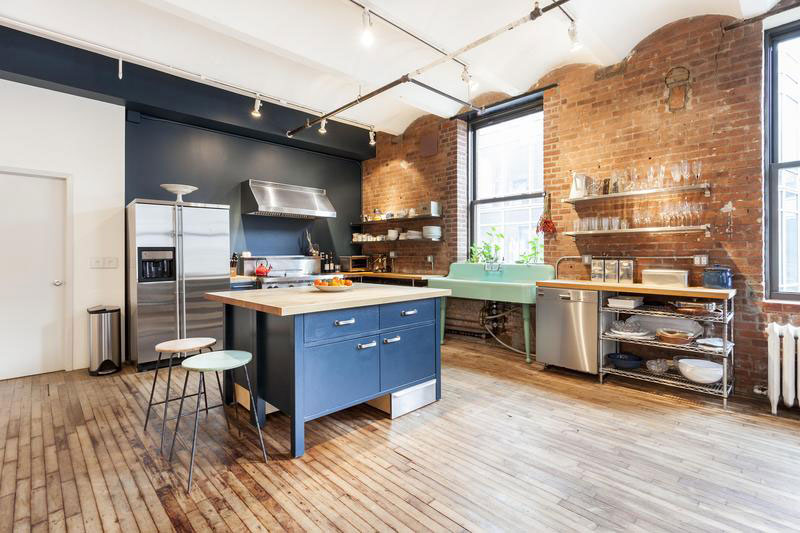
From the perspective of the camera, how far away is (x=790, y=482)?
2115mm

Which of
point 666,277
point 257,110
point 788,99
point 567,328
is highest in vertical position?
point 257,110

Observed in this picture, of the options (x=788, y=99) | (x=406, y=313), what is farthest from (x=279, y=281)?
(x=788, y=99)

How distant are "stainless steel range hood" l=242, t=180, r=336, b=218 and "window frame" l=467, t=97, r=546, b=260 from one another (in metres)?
2.19

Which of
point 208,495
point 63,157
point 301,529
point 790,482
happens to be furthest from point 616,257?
point 63,157

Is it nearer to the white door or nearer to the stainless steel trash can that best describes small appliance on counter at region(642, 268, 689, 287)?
the stainless steel trash can

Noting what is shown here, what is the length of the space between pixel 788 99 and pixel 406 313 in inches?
150

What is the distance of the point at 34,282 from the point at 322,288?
3.54 m

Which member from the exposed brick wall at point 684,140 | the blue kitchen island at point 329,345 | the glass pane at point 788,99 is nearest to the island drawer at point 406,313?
the blue kitchen island at point 329,345

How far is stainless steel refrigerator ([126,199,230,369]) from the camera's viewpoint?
4332 millimetres

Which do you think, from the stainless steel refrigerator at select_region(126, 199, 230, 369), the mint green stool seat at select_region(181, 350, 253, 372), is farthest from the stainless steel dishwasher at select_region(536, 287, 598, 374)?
the stainless steel refrigerator at select_region(126, 199, 230, 369)

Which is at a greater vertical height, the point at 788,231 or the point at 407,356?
the point at 788,231

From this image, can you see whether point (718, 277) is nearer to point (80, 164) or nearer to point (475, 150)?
point (475, 150)

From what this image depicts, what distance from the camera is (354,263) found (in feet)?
23.0

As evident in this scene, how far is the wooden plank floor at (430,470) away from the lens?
1.85 m
